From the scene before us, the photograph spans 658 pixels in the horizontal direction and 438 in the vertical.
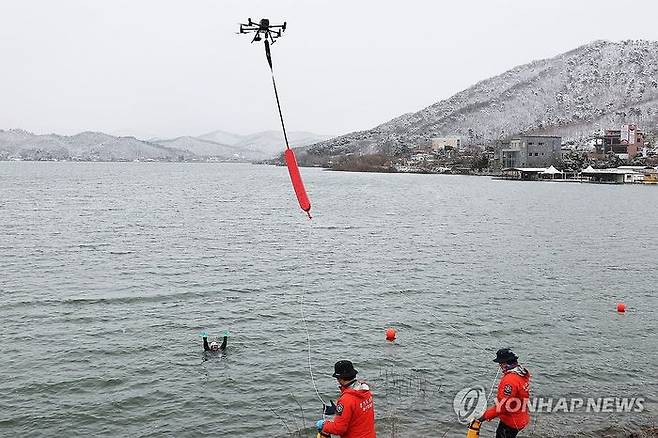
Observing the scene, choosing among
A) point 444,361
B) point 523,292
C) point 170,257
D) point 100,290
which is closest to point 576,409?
point 444,361

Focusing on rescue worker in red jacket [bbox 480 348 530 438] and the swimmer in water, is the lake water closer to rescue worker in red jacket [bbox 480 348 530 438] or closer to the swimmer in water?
the swimmer in water

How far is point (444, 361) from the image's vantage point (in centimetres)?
2097

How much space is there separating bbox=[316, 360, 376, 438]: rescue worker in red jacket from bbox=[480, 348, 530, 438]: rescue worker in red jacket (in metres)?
2.96

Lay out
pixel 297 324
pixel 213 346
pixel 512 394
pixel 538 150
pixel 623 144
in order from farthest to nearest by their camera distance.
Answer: pixel 623 144 → pixel 538 150 → pixel 297 324 → pixel 213 346 → pixel 512 394

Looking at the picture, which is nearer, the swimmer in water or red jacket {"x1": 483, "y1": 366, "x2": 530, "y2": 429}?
red jacket {"x1": 483, "y1": 366, "x2": 530, "y2": 429}

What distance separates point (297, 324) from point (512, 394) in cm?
1521

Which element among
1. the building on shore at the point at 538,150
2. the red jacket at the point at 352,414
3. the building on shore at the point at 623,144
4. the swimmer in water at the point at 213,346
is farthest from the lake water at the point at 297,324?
the building on shore at the point at 623,144

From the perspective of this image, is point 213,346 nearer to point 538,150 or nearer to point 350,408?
point 350,408

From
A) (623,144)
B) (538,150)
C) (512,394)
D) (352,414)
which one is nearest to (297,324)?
(512,394)

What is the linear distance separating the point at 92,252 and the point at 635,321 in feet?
111

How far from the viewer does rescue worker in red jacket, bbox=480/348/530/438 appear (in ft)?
34.9

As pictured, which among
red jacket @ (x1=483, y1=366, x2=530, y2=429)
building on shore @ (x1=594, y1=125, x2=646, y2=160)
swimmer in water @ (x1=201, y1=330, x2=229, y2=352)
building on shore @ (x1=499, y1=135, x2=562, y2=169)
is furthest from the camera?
building on shore @ (x1=499, y1=135, x2=562, y2=169)

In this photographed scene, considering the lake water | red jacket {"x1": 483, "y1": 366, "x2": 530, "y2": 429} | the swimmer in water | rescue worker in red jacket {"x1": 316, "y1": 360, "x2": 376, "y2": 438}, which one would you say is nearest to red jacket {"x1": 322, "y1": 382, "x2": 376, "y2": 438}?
rescue worker in red jacket {"x1": 316, "y1": 360, "x2": 376, "y2": 438}

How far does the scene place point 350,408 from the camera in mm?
8969
